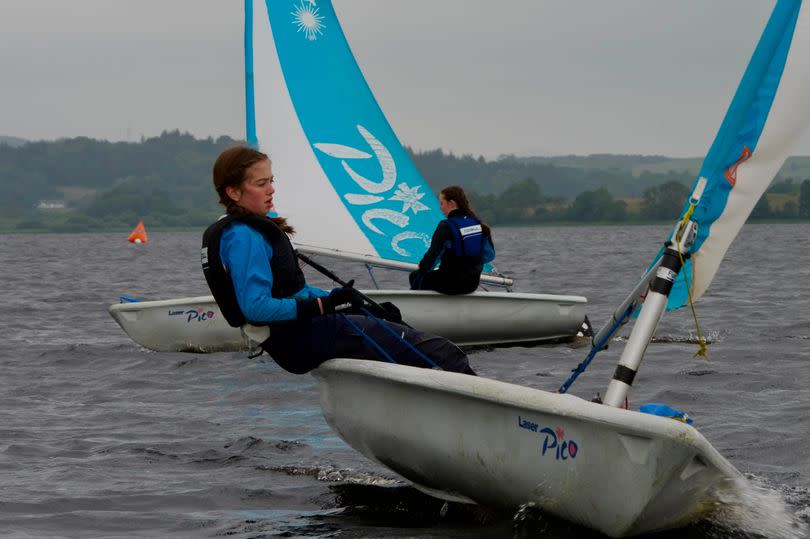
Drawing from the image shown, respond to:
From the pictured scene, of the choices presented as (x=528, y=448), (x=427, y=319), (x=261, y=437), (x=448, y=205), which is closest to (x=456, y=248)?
(x=448, y=205)

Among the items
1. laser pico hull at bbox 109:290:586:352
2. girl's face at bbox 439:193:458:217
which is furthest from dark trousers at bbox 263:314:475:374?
laser pico hull at bbox 109:290:586:352

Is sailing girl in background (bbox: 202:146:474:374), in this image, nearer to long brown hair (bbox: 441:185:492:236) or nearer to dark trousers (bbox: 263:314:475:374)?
dark trousers (bbox: 263:314:475:374)

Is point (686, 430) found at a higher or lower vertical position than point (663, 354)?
higher

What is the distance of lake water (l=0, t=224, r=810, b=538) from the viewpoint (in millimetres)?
5008

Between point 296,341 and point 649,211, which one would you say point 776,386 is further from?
point 649,211

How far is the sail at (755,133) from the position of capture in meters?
4.41

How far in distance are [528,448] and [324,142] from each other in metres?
8.00

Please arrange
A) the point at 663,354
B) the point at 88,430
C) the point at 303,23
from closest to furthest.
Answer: the point at 88,430 < the point at 663,354 < the point at 303,23

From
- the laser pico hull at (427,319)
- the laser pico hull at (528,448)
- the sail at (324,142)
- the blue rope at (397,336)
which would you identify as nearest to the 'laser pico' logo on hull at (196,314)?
the laser pico hull at (427,319)

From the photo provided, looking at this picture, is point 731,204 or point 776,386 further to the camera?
point 776,386

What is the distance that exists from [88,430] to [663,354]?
4959mm

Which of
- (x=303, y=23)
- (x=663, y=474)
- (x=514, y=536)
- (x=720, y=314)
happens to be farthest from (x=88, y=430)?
(x=720, y=314)

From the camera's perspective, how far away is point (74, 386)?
909 cm

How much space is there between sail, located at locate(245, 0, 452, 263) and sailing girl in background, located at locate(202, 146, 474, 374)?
6461 millimetres
